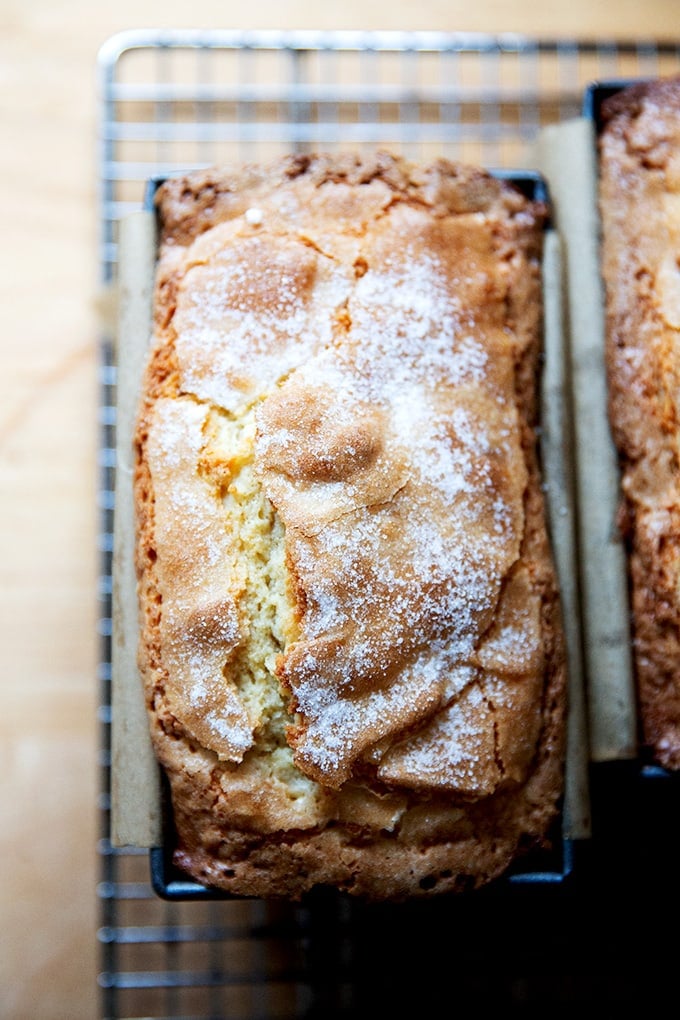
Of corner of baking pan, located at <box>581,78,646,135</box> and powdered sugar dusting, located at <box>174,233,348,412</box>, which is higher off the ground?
corner of baking pan, located at <box>581,78,646,135</box>

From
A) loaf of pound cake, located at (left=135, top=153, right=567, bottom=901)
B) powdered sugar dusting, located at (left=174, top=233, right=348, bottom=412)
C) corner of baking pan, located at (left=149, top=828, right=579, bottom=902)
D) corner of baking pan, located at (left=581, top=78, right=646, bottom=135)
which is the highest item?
corner of baking pan, located at (left=581, top=78, right=646, bottom=135)

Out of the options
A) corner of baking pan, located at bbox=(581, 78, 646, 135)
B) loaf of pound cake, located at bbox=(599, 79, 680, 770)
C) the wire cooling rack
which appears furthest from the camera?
the wire cooling rack

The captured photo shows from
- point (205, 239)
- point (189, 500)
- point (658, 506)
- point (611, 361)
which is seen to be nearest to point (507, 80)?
point (611, 361)

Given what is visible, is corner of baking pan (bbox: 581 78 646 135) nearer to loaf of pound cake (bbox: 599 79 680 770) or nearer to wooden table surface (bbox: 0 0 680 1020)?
loaf of pound cake (bbox: 599 79 680 770)

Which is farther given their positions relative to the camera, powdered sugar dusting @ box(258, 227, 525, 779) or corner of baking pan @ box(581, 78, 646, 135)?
corner of baking pan @ box(581, 78, 646, 135)

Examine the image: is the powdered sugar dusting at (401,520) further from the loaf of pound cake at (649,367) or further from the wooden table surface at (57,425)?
the wooden table surface at (57,425)

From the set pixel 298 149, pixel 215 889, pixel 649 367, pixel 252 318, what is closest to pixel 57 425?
pixel 252 318

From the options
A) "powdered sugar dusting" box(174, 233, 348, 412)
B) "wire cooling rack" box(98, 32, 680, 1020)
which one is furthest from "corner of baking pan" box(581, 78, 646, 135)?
"powdered sugar dusting" box(174, 233, 348, 412)

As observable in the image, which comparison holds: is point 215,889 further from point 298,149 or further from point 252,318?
point 298,149

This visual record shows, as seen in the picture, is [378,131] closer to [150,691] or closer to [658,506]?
[658,506]

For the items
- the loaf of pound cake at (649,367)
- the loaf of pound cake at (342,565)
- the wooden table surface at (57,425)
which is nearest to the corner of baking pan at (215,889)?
the loaf of pound cake at (342,565)
